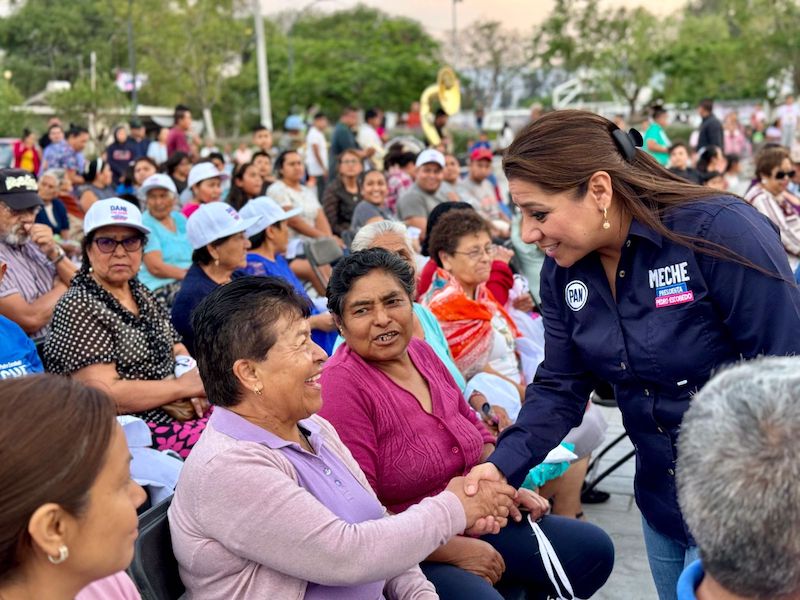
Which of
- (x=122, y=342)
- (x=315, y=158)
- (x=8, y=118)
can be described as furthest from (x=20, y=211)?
(x=8, y=118)

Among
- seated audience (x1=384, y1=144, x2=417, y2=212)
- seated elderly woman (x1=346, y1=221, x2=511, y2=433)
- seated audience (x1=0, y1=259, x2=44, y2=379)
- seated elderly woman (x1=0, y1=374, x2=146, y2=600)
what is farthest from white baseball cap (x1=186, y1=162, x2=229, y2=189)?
seated elderly woman (x1=0, y1=374, x2=146, y2=600)

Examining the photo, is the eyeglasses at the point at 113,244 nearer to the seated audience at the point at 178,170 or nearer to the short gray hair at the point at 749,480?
the short gray hair at the point at 749,480

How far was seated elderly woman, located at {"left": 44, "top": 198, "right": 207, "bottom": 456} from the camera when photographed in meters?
3.89

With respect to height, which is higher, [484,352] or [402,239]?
[402,239]

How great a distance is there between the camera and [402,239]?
16.4 ft

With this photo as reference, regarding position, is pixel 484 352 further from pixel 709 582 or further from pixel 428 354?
pixel 709 582

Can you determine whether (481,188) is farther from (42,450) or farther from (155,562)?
(42,450)

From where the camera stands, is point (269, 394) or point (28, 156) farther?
point (28, 156)

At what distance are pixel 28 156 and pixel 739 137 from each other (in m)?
17.2

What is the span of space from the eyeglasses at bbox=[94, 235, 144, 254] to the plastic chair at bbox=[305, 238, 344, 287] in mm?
2320

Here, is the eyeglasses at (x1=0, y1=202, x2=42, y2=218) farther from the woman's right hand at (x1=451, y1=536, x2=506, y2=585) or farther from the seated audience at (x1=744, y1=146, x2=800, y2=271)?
the seated audience at (x1=744, y1=146, x2=800, y2=271)

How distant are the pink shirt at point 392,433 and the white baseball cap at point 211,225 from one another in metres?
2.13

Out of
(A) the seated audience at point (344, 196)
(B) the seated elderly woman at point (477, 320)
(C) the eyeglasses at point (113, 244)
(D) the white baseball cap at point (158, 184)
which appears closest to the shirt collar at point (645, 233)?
(B) the seated elderly woman at point (477, 320)

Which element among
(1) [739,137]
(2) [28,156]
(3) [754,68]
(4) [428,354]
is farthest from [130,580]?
(3) [754,68]
